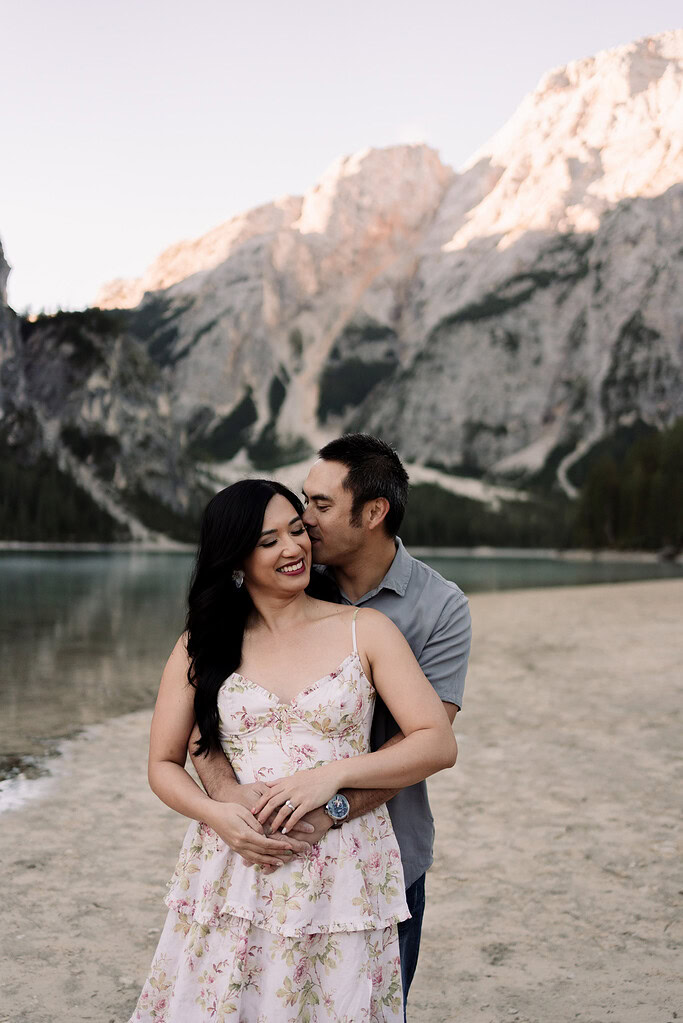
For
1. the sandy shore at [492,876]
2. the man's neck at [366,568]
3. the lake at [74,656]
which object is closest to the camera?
the man's neck at [366,568]

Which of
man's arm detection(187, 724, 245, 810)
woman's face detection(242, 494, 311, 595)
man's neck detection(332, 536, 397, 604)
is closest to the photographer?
man's arm detection(187, 724, 245, 810)

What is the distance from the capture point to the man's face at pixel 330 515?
3.77m

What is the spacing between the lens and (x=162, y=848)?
27.1 ft

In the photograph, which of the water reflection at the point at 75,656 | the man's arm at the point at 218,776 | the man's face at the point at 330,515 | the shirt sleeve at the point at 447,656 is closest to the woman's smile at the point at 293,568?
the man's face at the point at 330,515

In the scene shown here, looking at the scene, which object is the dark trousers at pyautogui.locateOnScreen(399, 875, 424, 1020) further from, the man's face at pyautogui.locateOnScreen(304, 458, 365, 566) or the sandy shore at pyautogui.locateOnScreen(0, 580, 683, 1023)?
the sandy shore at pyautogui.locateOnScreen(0, 580, 683, 1023)

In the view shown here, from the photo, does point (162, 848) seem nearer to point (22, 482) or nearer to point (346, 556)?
point (346, 556)

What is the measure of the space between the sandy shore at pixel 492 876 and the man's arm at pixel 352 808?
2.39 meters

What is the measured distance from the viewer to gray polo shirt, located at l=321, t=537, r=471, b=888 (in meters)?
3.78

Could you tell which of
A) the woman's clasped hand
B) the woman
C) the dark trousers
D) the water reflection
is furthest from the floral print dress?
the water reflection

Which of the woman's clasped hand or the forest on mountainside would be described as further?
the forest on mountainside

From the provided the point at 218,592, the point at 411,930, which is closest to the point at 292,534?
the point at 218,592

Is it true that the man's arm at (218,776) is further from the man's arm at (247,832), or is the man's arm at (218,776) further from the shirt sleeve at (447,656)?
the shirt sleeve at (447,656)

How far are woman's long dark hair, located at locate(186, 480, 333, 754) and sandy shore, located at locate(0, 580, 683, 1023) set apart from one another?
8.59ft

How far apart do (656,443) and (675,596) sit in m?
80.0
